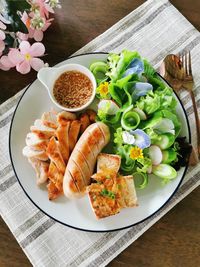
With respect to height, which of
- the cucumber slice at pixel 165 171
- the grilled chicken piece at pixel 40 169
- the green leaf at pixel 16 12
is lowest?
the cucumber slice at pixel 165 171

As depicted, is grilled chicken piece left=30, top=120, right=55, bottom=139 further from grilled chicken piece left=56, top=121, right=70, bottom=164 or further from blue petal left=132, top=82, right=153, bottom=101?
blue petal left=132, top=82, right=153, bottom=101

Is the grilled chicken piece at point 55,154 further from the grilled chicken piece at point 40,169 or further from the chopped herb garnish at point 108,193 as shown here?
the chopped herb garnish at point 108,193

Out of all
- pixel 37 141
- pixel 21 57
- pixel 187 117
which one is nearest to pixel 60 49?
pixel 21 57

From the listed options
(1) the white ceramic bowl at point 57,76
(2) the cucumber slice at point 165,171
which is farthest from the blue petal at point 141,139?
(1) the white ceramic bowl at point 57,76

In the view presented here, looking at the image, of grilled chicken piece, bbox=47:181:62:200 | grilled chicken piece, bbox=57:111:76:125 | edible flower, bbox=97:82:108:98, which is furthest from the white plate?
edible flower, bbox=97:82:108:98

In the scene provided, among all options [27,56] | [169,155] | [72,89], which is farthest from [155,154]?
[27,56]

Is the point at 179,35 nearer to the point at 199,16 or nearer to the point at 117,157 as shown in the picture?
the point at 199,16
